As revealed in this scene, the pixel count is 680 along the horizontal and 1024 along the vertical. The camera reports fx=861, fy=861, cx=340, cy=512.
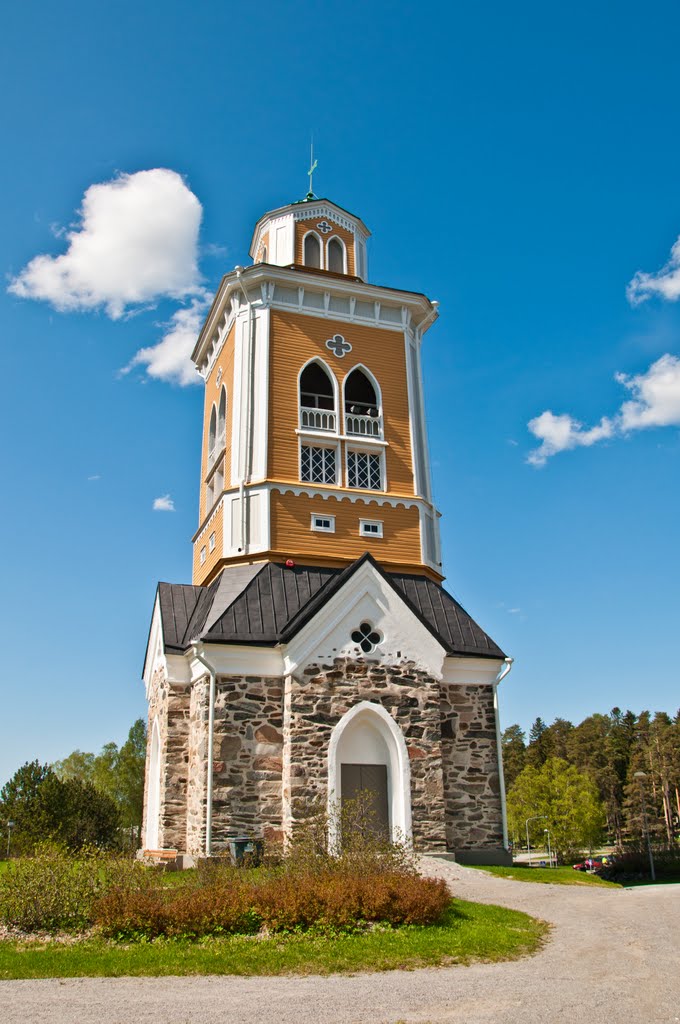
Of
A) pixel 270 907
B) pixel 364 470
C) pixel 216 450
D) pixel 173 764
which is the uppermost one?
pixel 216 450

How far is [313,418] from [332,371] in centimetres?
142

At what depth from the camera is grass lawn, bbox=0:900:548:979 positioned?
27.3ft

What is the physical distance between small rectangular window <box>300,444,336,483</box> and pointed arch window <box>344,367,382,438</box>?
0.94m

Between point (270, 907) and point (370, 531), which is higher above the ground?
point (370, 531)

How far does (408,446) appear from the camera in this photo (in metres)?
22.3

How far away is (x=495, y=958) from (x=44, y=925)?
529 cm

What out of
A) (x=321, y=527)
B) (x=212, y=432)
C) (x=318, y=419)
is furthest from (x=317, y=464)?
(x=212, y=432)

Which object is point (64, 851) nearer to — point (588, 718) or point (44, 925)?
point (44, 925)

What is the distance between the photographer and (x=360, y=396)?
22953 millimetres

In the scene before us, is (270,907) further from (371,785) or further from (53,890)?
(371,785)

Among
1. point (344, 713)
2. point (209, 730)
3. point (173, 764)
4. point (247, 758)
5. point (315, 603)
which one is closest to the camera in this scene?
point (209, 730)

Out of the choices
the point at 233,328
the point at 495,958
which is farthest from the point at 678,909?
the point at 233,328

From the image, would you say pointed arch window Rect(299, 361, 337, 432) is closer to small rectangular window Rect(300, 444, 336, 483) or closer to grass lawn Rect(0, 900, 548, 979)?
small rectangular window Rect(300, 444, 336, 483)

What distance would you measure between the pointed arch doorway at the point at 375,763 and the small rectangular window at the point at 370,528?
15.9ft
